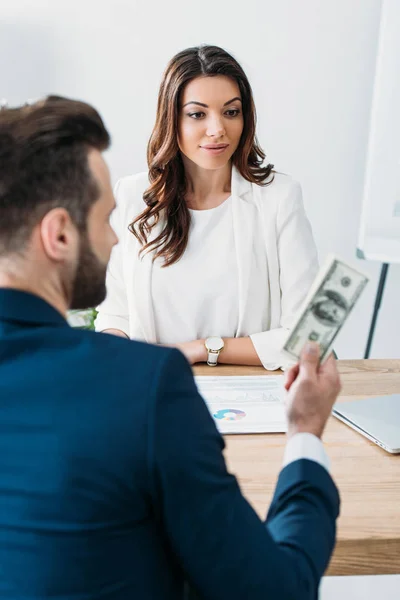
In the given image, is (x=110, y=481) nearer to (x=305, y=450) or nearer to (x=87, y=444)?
(x=87, y=444)

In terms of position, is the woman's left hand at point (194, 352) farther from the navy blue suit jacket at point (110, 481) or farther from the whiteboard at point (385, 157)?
the whiteboard at point (385, 157)

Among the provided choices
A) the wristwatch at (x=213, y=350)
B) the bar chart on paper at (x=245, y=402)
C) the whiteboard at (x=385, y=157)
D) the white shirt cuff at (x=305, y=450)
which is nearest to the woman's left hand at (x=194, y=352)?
the wristwatch at (x=213, y=350)

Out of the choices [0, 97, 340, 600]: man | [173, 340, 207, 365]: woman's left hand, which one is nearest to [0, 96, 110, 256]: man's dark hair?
[0, 97, 340, 600]: man

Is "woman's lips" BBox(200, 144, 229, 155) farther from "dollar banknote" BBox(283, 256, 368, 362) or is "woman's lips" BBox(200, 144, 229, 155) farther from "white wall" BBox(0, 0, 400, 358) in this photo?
"white wall" BBox(0, 0, 400, 358)

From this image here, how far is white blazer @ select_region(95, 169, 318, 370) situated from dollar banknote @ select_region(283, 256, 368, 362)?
897 mm

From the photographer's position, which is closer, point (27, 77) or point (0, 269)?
point (0, 269)

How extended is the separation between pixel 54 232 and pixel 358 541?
687mm

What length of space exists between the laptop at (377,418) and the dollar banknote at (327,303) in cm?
34

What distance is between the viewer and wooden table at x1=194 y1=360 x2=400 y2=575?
3.72 ft

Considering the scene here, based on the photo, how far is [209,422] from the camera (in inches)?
32.5

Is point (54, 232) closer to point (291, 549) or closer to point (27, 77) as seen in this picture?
point (291, 549)

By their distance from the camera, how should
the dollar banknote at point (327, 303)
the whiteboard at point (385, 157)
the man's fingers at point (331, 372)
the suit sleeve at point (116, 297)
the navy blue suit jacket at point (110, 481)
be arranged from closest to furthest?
the navy blue suit jacket at point (110, 481), the man's fingers at point (331, 372), the dollar banknote at point (327, 303), the suit sleeve at point (116, 297), the whiteboard at point (385, 157)

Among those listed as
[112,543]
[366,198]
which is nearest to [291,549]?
[112,543]

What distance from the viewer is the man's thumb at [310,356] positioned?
108 cm
